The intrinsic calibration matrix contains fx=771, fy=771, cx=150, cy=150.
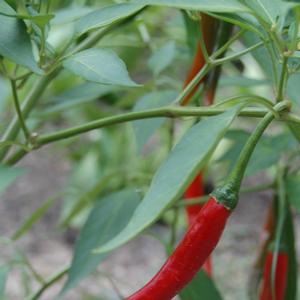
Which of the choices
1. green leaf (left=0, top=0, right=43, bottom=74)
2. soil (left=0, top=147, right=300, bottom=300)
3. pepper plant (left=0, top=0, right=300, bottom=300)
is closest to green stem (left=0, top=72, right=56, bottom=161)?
pepper plant (left=0, top=0, right=300, bottom=300)

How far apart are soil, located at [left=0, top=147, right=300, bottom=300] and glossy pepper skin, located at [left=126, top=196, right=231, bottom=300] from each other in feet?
3.83

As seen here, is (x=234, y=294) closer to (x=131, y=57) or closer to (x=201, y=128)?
(x=131, y=57)

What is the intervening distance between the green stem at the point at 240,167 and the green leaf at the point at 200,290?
1.17ft

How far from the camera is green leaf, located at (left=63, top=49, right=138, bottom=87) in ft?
2.20

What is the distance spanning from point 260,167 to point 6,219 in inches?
64.0

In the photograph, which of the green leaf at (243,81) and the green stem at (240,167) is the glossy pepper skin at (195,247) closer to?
the green stem at (240,167)

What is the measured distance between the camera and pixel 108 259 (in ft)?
7.84

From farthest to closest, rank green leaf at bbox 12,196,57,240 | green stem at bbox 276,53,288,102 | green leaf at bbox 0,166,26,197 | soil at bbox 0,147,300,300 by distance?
soil at bbox 0,147,300,300, green leaf at bbox 12,196,57,240, green leaf at bbox 0,166,26,197, green stem at bbox 276,53,288,102

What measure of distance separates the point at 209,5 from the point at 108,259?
186cm

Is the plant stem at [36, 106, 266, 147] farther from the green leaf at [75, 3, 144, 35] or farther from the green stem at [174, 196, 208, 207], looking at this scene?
the green stem at [174, 196, 208, 207]

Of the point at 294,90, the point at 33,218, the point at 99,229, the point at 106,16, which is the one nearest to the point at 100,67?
the point at 106,16

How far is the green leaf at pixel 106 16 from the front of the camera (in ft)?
2.18

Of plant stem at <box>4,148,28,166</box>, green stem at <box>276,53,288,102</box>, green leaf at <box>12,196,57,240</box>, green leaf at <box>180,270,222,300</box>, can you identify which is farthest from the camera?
green leaf at <box>12,196,57,240</box>

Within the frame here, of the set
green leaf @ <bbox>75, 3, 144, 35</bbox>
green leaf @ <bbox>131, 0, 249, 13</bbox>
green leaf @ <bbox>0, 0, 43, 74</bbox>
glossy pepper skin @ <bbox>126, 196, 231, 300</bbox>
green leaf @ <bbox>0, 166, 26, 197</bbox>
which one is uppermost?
green leaf @ <bbox>131, 0, 249, 13</bbox>
